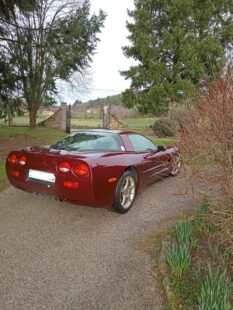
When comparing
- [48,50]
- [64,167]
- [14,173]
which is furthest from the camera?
[48,50]

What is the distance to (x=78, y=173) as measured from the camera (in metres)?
3.90

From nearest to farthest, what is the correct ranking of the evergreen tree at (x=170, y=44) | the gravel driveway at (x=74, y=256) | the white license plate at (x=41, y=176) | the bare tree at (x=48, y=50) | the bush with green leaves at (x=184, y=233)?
the gravel driveway at (x=74, y=256), the bush with green leaves at (x=184, y=233), the white license plate at (x=41, y=176), the bare tree at (x=48, y=50), the evergreen tree at (x=170, y=44)

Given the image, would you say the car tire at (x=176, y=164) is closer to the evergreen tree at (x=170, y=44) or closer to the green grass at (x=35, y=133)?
the green grass at (x=35, y=133)

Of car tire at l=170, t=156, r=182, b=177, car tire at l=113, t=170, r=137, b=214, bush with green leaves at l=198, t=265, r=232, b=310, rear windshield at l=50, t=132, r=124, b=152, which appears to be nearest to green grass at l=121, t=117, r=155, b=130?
car tire at l=170, t=156, r=182, b=177

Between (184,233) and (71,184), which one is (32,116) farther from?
(184,233)

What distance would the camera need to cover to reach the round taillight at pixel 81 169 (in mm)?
3875

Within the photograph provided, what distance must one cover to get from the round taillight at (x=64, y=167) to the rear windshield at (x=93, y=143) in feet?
1.98

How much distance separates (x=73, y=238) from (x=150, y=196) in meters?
2.14

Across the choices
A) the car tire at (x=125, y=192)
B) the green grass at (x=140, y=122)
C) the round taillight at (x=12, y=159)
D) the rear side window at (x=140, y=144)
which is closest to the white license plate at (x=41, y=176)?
the round taillight at (x=12, y=159)

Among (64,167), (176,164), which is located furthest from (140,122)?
(64,167)

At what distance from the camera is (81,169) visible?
3.89 metres

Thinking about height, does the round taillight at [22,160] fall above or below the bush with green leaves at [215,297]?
above

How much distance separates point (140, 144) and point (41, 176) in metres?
2.09

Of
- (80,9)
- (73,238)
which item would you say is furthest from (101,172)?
(80,9)
